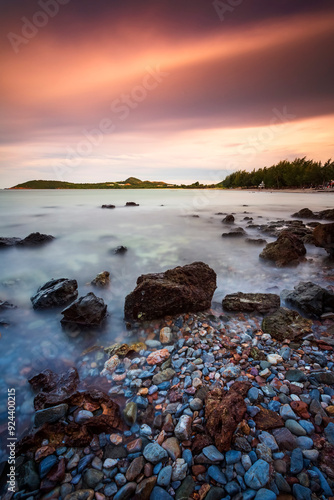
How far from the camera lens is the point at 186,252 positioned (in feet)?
29.8

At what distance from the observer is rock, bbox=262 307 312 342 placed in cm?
344

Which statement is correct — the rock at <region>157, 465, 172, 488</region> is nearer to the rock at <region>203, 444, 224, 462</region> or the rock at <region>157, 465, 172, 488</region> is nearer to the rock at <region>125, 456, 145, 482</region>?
the rock at <region>125, 456, 145, 482</region>

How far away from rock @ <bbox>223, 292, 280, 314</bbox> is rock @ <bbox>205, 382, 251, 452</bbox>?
200 cm

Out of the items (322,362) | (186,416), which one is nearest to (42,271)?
(186,416)

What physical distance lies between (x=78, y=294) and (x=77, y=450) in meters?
3.55

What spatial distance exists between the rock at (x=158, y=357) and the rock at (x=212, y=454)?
4.02ft

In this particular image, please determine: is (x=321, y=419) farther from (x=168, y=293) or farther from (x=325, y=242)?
(x=325, y=242)

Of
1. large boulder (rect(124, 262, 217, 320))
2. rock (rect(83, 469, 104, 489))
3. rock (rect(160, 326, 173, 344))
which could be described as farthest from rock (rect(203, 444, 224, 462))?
large boulder (rect(124, 262, 217, 320))

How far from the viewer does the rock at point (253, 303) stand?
4281 mm

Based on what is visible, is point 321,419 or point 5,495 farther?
point 321,419

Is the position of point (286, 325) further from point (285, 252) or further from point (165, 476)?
point (285, 252)

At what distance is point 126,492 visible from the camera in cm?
Result: 181

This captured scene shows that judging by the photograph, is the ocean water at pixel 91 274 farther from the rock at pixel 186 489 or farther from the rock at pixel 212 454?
the rock at pixel 212 454

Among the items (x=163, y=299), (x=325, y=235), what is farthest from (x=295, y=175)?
(x=163, y=299)
